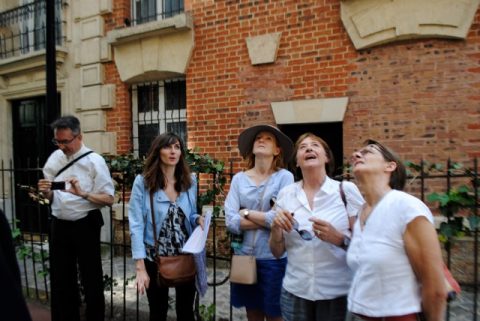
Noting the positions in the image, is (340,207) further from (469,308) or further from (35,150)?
(35,150)

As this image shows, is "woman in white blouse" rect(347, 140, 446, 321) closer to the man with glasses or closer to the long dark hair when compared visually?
the long dark hair

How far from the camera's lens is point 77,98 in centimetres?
797

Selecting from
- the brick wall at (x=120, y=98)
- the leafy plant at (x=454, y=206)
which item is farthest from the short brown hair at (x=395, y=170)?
the brick wall at (x=120, y=98)

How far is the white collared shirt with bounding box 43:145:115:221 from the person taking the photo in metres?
3.63

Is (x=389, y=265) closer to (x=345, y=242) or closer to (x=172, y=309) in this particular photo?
(x=345, y=242)

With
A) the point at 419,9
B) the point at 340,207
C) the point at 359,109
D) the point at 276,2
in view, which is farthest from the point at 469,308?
the point at 276,2

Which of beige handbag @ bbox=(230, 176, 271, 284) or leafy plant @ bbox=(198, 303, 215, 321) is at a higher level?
beige handbag @ bbox=(230, 176, 271, 284)

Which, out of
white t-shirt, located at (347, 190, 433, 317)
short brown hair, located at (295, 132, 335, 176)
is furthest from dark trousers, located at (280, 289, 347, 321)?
short brown hair, located at (295, 132, 335, 176)

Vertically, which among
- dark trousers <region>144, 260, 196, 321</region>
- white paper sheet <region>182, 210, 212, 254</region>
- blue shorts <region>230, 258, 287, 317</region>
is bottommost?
dark trousers <region>144, 260, 196, 321</region>

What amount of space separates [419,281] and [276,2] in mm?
4997

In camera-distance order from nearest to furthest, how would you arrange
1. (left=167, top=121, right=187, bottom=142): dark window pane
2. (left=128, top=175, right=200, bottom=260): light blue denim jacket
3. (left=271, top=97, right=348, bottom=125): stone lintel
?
(left=128, top=175, right=200, bottom=260): light blue denim jacket → (left=271, top=97, right=348, bottom=125): stone lintel → (left=167, top=121, right=187, bottom=142): dark window pane

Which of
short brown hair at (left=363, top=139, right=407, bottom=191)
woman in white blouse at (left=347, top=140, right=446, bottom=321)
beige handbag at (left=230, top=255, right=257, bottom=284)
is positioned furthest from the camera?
beige handbag at (left=230, top=255, right=257, bottom=284)

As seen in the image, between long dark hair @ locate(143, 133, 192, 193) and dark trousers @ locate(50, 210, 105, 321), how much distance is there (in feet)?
3.22

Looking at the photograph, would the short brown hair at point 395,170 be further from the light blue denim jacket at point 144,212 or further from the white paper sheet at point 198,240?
the light blue denim jacket at point 144,212
